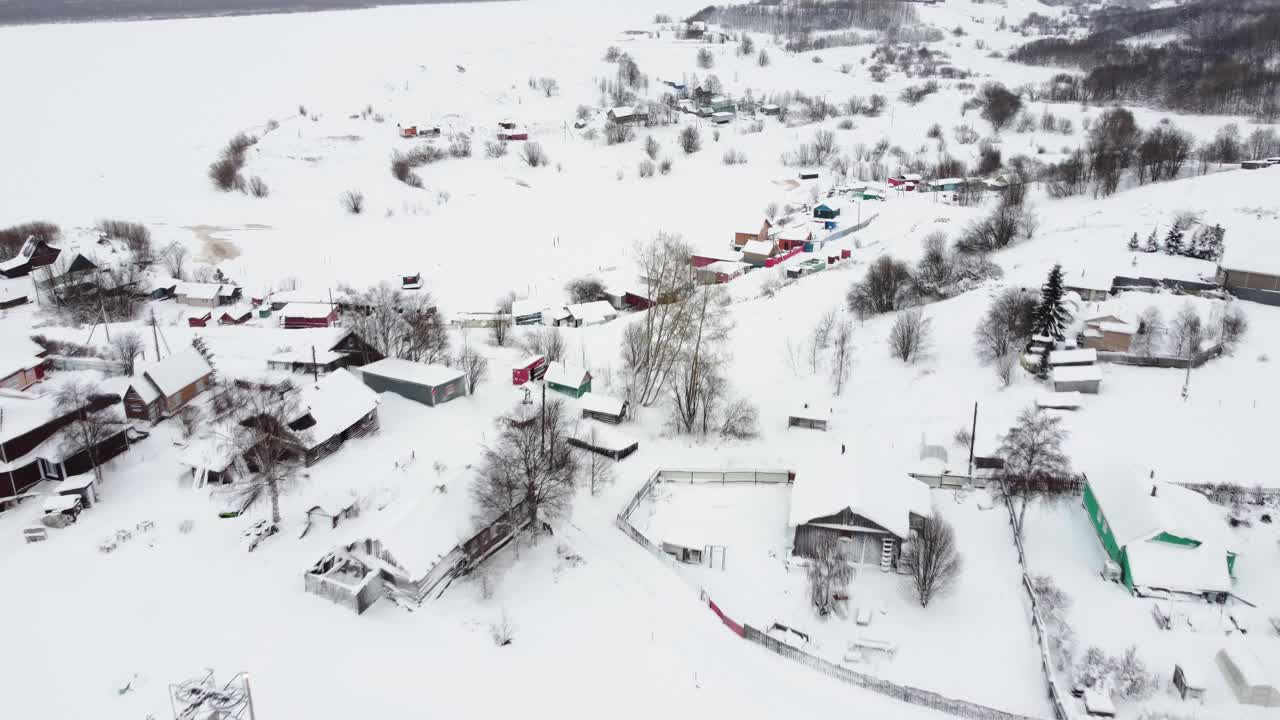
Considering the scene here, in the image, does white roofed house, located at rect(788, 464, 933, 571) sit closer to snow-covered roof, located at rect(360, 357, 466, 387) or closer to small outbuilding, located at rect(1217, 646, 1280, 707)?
small outbuilding, located at rect(1217, 646, 1280, 707)

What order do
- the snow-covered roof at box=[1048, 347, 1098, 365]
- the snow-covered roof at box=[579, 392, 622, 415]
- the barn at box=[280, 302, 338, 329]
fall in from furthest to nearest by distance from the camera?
1. the barn at box=[280, 302, 338, 329]
2. the snow-covered roof at box=[1048, 347, 1098, 365]
3. the snow-covered roof at box=[579, 392, 622, 415]

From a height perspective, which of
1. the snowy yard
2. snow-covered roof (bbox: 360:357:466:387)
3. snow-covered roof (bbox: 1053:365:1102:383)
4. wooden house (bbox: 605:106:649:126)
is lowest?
the snowy yard

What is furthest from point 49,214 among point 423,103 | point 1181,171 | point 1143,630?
point 1181,171

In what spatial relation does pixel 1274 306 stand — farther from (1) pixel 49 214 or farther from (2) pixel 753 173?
(1) pixel 49 214

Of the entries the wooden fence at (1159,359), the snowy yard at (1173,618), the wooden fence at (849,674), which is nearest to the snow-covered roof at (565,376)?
the wooden fence at (849,674)

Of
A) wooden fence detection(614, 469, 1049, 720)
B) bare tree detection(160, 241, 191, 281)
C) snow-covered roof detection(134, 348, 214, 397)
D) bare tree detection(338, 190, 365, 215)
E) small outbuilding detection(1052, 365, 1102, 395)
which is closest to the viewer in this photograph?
wooden fence detection(614, 469, 1049, 720)

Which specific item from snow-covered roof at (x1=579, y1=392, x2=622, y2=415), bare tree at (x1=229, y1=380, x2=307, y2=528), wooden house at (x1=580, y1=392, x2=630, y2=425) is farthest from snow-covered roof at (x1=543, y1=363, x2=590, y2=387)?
bare tree at (x1=229, y1=380, x2=307, y2=528)

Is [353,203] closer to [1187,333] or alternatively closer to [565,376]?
[565,376]
